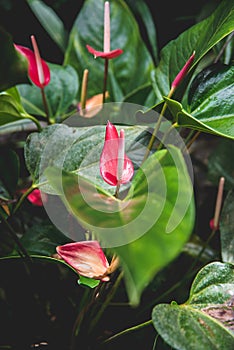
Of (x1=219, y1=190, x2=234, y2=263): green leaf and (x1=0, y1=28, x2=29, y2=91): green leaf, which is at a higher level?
(x1=0, y1=28, x2=29, y2=91): green leaf

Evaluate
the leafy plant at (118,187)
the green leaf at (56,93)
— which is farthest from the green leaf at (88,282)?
the green leaf at (56,93)

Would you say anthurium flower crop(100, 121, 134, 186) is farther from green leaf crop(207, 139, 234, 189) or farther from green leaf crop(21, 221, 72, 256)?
green leaf crop(207, 139, 234, 189)

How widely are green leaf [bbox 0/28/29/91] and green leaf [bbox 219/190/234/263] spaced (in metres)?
0.39

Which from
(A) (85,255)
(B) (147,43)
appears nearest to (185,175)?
(A) (85,255)

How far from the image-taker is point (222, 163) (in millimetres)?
957

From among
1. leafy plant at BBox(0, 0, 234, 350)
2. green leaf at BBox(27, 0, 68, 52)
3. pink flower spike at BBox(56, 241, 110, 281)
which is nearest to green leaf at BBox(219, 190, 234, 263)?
leafy plant at BBox(0, 0, 234, 350)

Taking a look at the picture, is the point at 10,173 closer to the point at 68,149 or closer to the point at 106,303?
the point at 68,149

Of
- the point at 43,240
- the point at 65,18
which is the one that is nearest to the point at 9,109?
the point at 43,240

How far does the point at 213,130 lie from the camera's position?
21.7 inches

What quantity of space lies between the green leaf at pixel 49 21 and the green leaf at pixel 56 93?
22cm

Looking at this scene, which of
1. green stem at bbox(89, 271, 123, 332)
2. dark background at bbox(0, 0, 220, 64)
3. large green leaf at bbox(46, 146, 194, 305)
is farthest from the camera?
dark background at bbox(0, 0, 220, 64)

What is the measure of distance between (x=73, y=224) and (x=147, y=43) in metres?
0.75

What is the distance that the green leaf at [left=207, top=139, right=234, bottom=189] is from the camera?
0.94 metres

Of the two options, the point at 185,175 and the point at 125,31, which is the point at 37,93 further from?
the point at 185,175
